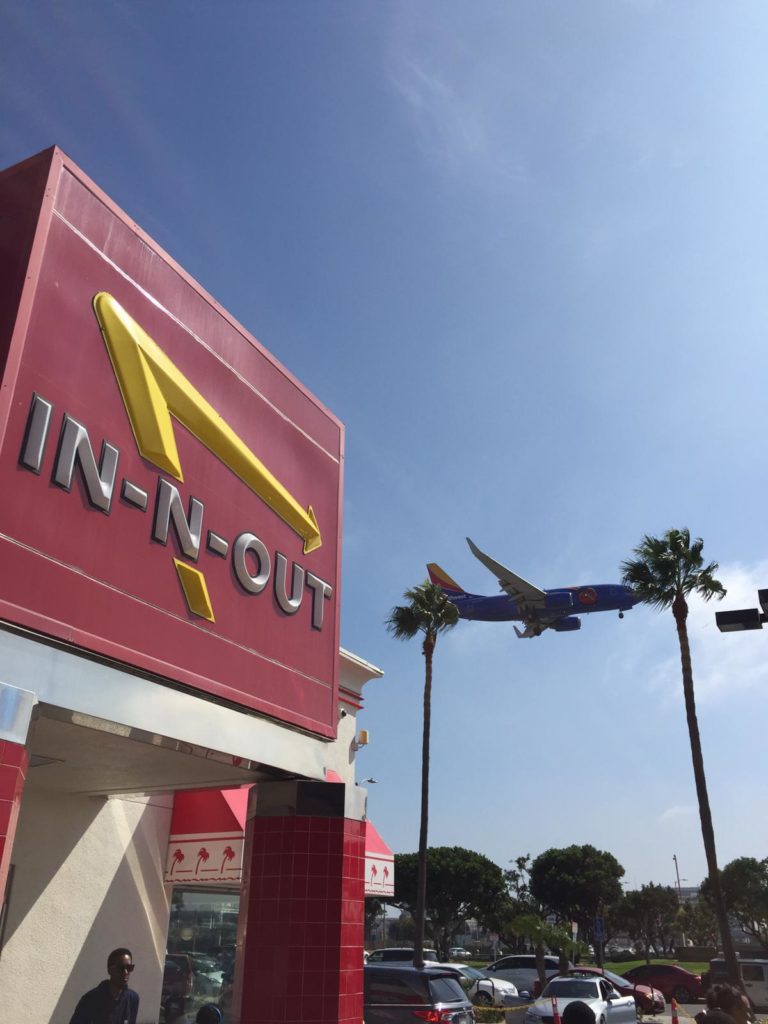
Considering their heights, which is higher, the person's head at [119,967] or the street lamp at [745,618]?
the street lamp at [745,618]

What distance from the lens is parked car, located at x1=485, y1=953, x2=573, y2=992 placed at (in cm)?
3390

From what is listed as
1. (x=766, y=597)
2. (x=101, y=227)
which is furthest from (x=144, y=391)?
(x=766, y=597)

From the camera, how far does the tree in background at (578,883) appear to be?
72062 millimetres

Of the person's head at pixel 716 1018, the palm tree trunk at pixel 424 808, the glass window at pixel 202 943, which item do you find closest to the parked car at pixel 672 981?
the palm tree trunk at pixel 424 808

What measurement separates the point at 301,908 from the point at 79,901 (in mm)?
3805

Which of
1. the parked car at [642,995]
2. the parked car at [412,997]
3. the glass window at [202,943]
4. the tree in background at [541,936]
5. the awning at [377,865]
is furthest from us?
the tree in background at [541,936]

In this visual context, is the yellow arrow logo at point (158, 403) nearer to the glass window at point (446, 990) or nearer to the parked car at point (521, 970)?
the glass window at point (446, 990)

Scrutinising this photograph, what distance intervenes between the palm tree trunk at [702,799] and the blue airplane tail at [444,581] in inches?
1284

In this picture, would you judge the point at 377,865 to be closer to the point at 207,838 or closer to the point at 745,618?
the point at 207,838

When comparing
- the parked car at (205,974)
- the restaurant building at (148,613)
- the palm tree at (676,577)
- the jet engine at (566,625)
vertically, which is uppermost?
the jet engine at (566,625)

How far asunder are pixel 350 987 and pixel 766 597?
8152mm

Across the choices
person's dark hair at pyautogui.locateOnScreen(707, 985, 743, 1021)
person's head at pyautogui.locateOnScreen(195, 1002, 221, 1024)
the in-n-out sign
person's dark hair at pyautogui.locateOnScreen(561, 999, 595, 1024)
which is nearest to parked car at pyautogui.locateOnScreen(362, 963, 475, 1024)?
person's head at pyautogui.locateOnScreen(195, 1002, 221, 1024)

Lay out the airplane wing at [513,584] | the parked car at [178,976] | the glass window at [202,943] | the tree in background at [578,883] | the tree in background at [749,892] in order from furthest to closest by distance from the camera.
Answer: the tree in background at [749,892]
the tree in background at [578,883]
the airplane wing at [513,584]
the glass window at [202,943]
the parked car at [178,976]

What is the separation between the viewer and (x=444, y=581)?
59656mm
